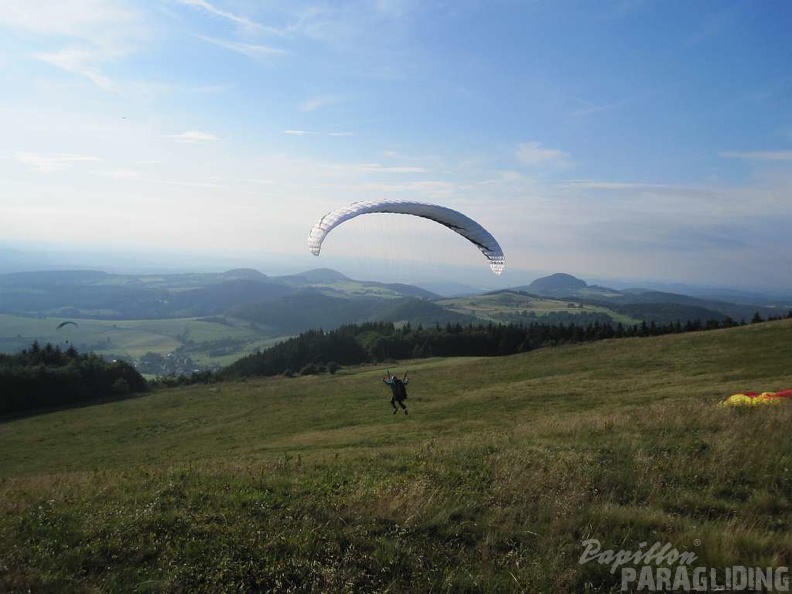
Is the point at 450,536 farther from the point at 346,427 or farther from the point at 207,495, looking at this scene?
the point at 346,427

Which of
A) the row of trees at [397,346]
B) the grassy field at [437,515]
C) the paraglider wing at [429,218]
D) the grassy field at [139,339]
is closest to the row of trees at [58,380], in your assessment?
the row of trees at [397,346]

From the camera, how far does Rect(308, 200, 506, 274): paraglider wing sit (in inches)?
890

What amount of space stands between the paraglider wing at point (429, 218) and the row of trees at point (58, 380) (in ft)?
166

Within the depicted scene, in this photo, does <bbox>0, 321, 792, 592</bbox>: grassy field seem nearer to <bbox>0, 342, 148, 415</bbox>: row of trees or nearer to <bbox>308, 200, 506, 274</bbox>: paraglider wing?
<bbox>308, 200, 506, 274</bbox>: paraglider wing

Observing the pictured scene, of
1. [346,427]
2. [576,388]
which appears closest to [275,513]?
[346,427]

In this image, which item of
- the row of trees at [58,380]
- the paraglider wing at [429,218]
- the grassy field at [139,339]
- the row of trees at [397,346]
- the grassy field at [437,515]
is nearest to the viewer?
the grassy field at [437,515]

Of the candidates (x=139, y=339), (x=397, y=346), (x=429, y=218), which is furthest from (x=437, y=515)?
(x=139, y=339)

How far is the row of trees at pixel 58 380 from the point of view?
179 ft

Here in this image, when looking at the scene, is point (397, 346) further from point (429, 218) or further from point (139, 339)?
point (139, 339)

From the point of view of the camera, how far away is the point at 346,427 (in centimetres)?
2439

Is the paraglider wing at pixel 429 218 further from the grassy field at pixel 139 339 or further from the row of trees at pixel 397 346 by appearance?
the grassy field at pixel 139 339

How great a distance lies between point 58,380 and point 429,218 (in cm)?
5611

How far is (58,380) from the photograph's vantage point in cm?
5838

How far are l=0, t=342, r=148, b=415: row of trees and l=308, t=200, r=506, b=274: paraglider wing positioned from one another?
50700 millimetres
